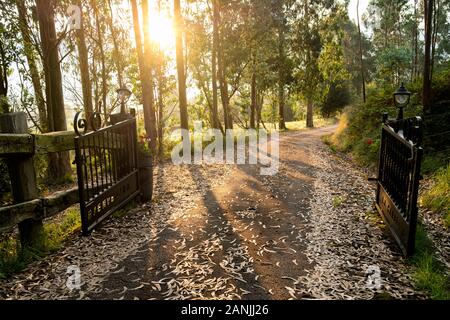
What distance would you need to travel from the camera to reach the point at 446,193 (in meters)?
6.06

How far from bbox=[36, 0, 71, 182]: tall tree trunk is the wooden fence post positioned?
7.06m

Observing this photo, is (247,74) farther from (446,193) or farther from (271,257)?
(271,257)

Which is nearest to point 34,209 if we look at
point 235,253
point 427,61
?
point 235,253

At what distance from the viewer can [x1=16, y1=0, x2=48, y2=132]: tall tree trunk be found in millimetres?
11367

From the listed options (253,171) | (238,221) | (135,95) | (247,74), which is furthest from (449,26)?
(238,221)

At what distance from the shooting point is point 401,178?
14.5ft

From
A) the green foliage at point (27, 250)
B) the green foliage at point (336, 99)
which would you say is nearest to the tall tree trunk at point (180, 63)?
the green foliage at point (27, 250)

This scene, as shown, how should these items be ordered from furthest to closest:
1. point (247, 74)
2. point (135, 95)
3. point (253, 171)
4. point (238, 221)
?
point (247, 74)
point (135, 95)
point (253, 171)
point (238, 221)

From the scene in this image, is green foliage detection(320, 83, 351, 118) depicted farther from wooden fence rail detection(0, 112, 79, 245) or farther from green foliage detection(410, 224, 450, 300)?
wooden fence rail detection(0, 112, 79, 245)

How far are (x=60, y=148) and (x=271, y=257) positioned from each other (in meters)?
3.46

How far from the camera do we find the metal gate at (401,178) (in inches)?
149

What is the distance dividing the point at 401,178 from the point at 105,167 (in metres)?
4.48

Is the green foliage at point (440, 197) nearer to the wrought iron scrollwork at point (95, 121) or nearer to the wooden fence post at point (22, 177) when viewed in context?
the wrought iron scrollwork at point (95, 121)

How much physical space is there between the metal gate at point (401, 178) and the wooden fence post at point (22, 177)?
4.71 m
